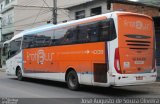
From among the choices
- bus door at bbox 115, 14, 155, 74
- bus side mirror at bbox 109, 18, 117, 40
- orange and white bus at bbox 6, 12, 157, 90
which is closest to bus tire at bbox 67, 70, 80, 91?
orange and white bus at bbox 6, 12, 157, 90

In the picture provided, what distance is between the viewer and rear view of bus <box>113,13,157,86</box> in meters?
14.0

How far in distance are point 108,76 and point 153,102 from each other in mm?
2389

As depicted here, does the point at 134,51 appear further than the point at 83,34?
No

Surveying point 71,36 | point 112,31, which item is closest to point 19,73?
point 71,36

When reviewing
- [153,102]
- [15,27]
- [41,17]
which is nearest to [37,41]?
[153,102]

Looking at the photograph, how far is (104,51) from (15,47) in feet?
35.6

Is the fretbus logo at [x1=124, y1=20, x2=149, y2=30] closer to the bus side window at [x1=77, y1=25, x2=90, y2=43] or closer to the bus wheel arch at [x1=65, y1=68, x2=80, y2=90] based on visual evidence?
the bus side window at [x1=77, y1=25, x2=90, y2=43]

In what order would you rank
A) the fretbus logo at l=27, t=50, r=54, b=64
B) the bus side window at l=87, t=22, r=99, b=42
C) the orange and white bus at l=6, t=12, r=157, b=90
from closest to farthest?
the orange and white bus at l=6, t=12, r=157, b=90, the bus side window at l=87, t=22, r=99, b=42, the fretbus logo at l=27, t=50, r=54, b=64

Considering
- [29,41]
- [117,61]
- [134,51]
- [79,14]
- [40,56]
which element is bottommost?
[117,61]

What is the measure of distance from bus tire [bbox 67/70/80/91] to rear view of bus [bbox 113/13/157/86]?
2.90 meters

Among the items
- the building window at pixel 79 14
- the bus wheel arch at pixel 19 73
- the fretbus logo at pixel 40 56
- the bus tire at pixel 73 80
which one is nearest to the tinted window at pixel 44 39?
the fretbus logo at pixel 40 56

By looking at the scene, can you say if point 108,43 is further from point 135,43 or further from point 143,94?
point 143,94

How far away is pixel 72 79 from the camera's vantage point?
16.8m

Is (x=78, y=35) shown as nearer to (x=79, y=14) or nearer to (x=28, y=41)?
Answer: (x=28, y=41)
